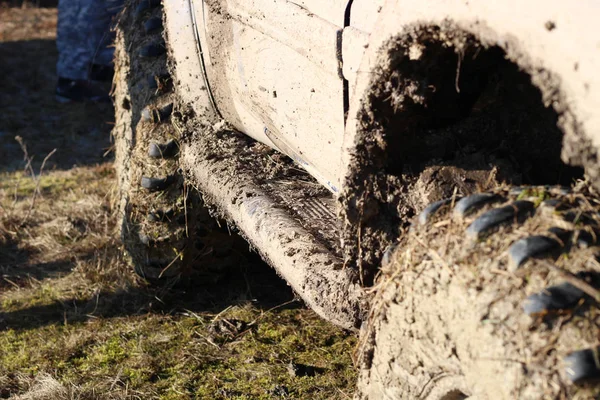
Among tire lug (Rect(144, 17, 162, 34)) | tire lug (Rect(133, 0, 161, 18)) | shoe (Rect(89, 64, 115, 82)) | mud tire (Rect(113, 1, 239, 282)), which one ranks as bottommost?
shoe (Rect(89, 64, 115, 82))

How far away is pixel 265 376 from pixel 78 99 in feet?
14.9

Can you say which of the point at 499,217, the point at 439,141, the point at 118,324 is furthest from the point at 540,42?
the point at 118,324

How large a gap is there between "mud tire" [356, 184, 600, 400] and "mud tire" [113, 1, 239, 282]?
1783 mm

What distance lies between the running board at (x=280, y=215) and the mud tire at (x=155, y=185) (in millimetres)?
175

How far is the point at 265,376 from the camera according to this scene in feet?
9.48

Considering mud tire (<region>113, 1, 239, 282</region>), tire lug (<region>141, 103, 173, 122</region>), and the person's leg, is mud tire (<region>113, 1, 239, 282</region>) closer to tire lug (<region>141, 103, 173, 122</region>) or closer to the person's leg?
tire lug (<region>141, 103, 173, 122</region>)

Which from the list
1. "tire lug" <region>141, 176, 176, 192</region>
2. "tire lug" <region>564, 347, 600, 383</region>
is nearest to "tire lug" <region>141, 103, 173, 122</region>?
"tire lug" <region>141, 176, 176, 192</region>

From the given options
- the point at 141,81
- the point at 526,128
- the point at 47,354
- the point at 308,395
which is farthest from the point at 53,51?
the point at 526,128

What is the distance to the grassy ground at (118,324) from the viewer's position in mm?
2859

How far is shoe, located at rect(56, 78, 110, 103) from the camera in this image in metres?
6.80

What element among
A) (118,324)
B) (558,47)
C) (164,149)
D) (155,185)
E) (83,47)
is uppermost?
(558,47)

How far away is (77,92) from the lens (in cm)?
681

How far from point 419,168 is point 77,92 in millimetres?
5492

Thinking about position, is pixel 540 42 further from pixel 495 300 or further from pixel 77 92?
pixel 77 92
